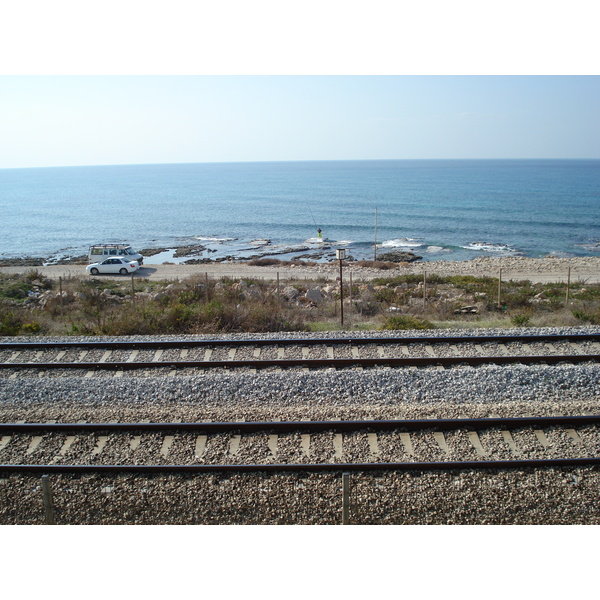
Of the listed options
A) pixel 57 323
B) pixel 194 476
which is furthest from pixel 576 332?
pixel 57 323

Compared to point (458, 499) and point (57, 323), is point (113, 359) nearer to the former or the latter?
point (57, 323)

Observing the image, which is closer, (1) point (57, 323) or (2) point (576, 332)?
(2) point (576, 332)

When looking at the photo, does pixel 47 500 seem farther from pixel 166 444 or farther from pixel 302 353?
pixel 302 353

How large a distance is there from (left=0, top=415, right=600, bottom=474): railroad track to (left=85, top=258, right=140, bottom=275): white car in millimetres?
29229

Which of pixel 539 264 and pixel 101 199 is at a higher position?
pixel 101 199

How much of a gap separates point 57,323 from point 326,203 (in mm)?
83349

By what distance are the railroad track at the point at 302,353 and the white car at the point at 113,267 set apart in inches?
959

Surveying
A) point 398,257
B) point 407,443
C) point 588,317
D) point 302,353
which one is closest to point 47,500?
point 407,443

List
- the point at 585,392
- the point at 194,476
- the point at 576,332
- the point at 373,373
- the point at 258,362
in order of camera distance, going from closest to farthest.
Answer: the point at 194,476, the point at 585,392, the point at 373,373, the point at 258,362, the point at 576,332

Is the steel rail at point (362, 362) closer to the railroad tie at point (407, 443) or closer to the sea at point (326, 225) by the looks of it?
the railroad tie at point (407, 443)

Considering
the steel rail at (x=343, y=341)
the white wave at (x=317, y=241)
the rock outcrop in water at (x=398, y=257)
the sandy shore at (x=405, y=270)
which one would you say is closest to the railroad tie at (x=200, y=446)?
the steel rail at (x=343, y=341)

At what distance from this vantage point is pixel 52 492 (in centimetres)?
716

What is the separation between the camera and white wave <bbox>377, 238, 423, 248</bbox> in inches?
2092

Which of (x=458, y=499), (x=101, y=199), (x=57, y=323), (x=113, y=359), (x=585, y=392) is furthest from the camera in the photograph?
(x=101, y=199)
